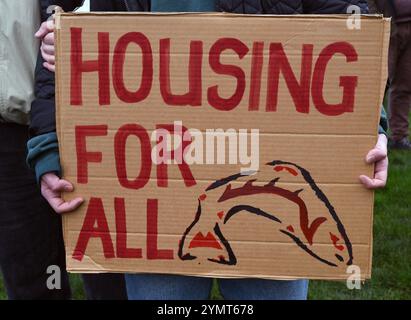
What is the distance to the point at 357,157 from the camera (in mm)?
1478

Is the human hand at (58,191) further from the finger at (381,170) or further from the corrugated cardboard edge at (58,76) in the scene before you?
the finger at (381,170)

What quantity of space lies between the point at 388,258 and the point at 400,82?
2.26 meters

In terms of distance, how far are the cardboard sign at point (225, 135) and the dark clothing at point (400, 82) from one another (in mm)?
3760

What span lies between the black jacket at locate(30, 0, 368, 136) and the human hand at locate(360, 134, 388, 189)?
1.00 feet

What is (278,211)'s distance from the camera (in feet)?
4.99

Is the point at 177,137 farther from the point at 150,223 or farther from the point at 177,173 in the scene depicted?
the point at 150,223

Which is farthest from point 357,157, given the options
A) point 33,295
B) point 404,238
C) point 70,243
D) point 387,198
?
point 387,198

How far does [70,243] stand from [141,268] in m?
0.16

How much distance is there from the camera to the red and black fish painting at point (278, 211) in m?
1.50

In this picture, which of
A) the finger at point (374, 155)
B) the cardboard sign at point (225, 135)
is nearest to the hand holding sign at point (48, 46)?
the cardboard sign at point (225, 135)

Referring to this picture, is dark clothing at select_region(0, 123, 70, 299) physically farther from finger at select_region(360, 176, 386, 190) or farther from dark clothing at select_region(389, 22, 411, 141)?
dark clothing at select_region(389, 22, 411, 141)

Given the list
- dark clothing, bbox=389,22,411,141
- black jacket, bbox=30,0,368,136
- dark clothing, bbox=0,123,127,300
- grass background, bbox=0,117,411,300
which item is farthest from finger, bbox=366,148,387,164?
dark clothing, bbox=389,22,411,141

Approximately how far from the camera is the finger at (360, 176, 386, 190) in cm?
147

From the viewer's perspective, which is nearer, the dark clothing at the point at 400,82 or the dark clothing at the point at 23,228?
the dark clothing at the point at 23,228
